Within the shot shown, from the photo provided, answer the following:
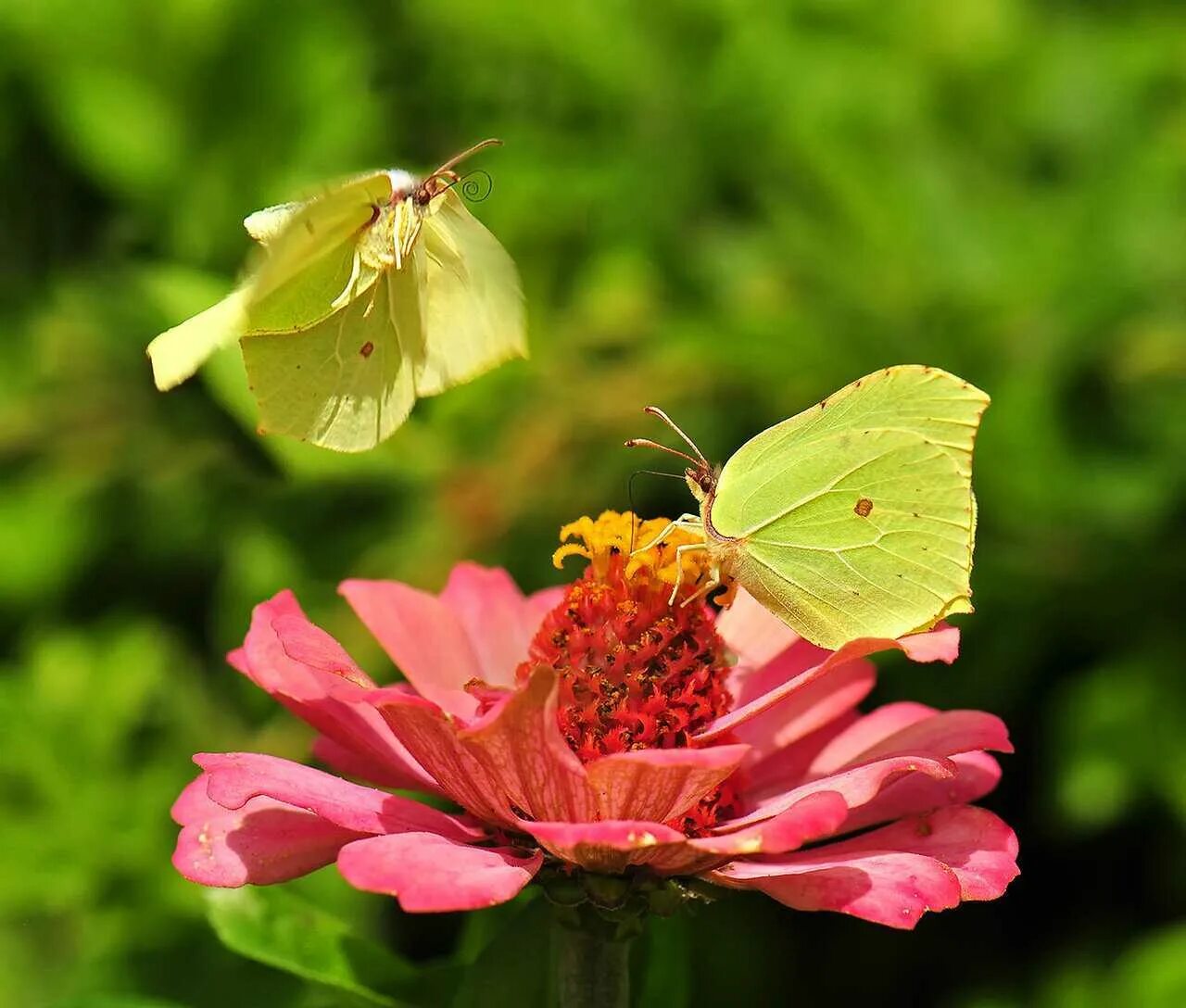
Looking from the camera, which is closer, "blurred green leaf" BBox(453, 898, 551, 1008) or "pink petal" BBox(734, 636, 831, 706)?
"blurred green leaf" BBox(453, 898, 551, 1008)

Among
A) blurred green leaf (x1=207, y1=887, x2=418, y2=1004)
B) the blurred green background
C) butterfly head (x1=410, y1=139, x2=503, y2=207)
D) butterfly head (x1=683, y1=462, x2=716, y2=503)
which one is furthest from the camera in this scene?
the blurred green background

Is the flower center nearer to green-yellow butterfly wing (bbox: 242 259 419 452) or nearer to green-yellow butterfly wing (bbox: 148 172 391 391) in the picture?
green-yellow butterfly wing (bbox: 242 259 419 452)

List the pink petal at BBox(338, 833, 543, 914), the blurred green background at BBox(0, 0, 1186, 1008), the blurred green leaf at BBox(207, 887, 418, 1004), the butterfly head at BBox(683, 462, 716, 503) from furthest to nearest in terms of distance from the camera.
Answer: the blurred green background at BBox(0, 0, 1186, 1008)
the butterfly head at BBox(683, 462, 716, 503)
the blurred green leaf at BBox(207, 887, 418, 1004)
the pink petal at BBox(338, 833, 543, 914)

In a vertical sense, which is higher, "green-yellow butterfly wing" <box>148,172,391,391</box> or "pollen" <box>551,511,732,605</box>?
"green-yellow butterfly wing" <box>148,172,391,391</box>

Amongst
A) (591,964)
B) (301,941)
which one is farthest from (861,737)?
(301,941)

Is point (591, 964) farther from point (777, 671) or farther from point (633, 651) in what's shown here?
point (777, 671)

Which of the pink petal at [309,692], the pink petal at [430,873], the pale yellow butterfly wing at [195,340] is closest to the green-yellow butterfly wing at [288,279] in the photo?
the pale yellow butterfly wing at [195,340]

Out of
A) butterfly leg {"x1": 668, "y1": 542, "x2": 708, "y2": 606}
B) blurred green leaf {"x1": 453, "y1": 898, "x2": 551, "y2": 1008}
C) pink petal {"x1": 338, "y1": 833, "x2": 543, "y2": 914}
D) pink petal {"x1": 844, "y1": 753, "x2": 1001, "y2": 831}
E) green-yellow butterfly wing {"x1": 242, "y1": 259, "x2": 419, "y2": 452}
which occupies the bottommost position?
blurred green leaf {"x1": 453, "y1": 898, "x2": 551, "y2": 1008}

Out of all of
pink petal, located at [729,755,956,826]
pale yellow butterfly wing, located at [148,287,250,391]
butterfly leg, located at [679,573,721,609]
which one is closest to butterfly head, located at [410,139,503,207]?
pale yellow butterfly wing, located at [148,287,250,391]
